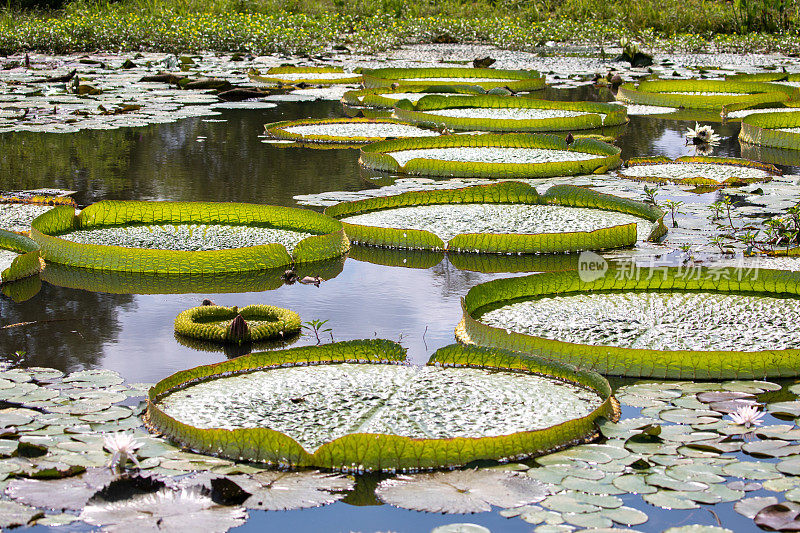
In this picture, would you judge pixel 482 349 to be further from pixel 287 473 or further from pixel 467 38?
pixel 467 38

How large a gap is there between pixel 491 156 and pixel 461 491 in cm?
601

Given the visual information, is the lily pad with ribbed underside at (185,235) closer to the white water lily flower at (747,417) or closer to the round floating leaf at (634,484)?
the white water lily flower at (747,417)

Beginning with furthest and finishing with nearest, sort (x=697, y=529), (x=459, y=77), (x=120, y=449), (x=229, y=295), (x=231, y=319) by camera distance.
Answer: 1. (x=459, y=77)
2. (x=229, y=295)
3. (x=231, y=319)
4. (x=120, y=449)
5. (x=697, y=529)

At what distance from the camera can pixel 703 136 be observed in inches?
366

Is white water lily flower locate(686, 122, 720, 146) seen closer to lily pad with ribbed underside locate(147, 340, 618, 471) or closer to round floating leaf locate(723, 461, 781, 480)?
lily pad with ribbed underside locate(147, 340, 618, 471)

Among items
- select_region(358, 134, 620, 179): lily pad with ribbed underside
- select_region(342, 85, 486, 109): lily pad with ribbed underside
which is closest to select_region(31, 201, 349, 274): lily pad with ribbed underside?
select_region(358, 134, 620, 179): lily pad with ribbed underside

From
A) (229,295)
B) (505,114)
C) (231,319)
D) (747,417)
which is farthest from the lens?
(505,114)

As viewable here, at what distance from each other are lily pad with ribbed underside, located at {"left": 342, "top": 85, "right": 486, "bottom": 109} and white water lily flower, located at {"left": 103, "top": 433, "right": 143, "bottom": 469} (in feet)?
31.8

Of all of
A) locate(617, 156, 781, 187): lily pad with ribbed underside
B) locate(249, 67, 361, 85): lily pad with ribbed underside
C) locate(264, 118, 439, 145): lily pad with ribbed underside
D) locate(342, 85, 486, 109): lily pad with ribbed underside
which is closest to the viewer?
locate(617, 156, 781, 187): lily pad with ribbed underside

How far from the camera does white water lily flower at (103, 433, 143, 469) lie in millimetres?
2914

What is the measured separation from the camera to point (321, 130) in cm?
1040

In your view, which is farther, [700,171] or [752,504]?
[700,171]

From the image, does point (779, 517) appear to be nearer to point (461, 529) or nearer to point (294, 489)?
point (461, 529)

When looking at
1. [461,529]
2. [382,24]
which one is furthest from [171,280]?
[382,24]
